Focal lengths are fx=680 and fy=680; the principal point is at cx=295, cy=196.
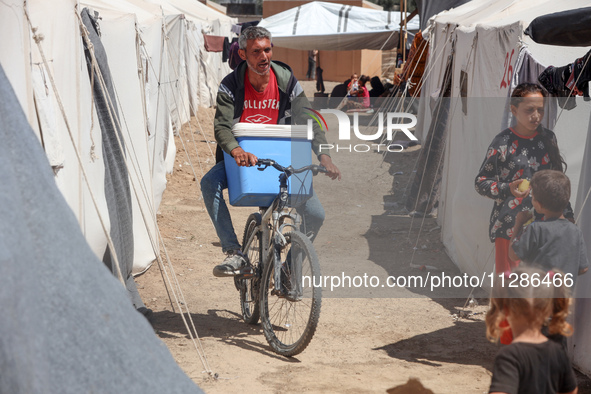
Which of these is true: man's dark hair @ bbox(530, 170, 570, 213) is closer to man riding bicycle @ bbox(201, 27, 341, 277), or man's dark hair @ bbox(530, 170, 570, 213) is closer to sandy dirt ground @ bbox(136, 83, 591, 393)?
sandy dirt ground @ bbox(136, 83, 591, 393)

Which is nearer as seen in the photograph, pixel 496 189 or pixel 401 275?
pixel 496 189

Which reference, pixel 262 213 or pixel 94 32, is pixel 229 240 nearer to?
pixel 262 213

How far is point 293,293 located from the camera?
4.26 m

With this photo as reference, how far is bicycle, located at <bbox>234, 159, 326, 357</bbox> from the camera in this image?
419 cm

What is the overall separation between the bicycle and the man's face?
70 centimetres

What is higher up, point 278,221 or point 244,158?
point 244,158

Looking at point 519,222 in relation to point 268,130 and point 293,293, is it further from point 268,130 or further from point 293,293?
point 268,130

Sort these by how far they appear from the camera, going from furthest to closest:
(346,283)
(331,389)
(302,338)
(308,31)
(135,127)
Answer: (308,31)
(135,127)
(346,283)
(302,338)
(331,389)

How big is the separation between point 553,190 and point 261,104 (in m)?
2.09

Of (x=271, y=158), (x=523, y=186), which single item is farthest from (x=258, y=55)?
(x=523, y=186)

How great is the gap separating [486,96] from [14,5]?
3890 mm

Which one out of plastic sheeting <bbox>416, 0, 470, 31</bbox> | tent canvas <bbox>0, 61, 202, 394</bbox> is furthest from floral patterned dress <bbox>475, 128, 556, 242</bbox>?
plastic sheeting <bbox>416, 0, 470, 31</bbox>

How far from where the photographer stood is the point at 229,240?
478 centimetres

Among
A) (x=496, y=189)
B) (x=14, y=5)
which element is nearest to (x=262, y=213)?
(x=496, y=189)
